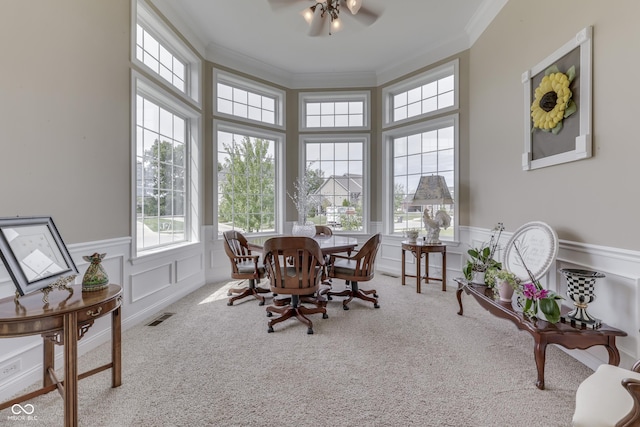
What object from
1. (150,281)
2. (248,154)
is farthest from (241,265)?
(248,154)

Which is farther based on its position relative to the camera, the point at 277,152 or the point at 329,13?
the point at 277,152

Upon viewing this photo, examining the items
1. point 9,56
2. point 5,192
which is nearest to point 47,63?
point 9,56

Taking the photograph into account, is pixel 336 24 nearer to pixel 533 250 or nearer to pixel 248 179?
pixel 533 250

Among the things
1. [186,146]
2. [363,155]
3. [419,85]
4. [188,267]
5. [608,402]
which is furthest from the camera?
[363,155]

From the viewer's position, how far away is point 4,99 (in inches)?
68.6

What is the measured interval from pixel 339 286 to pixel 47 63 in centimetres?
372

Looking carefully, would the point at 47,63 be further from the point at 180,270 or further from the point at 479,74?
the point at 479,74

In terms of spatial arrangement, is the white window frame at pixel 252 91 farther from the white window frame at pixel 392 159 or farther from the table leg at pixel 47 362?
the table leg at pixel 47 362

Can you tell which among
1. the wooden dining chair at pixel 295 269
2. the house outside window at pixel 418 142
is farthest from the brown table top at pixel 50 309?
the house outside window at pixel 418 142

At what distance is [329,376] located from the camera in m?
1.98

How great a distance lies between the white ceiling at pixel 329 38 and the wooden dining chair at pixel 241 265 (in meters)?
2.38

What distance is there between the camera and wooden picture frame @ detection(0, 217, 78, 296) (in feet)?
4.73

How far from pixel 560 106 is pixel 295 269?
2.55 m

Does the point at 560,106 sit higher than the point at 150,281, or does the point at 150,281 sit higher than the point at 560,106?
the point at 560,106
